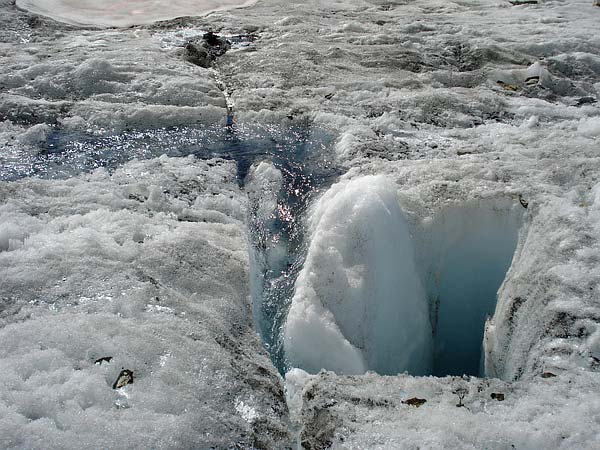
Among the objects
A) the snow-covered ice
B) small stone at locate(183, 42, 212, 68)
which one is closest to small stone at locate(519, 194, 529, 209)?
the snow-covered ice

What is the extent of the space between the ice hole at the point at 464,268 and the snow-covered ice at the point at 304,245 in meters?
0.01

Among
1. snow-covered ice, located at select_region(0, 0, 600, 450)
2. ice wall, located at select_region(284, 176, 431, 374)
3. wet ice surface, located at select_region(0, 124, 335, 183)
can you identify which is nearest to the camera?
snow-covered ice, located at select_region(0, 0, 600, 450)

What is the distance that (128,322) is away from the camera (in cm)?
239

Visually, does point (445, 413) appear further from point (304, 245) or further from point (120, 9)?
point (120, 9)

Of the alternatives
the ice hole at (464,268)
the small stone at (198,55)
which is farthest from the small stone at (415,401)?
the small stone at (198,55)

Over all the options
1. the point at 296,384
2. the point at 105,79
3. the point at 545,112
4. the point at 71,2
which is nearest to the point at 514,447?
the point at 296,384

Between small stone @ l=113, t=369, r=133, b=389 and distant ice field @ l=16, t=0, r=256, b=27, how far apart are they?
5.85 m

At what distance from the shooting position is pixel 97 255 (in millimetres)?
2771

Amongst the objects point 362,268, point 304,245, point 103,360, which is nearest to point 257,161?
point 304,245

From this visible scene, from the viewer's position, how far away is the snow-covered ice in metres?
2.08

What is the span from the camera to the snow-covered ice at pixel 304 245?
2.08 metres

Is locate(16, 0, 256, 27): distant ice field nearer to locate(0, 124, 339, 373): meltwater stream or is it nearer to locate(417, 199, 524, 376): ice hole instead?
locate(0, 124, 339, 373): meltwater stream

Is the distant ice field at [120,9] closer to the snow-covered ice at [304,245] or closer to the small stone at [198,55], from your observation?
the snow-covered ice at [304,245]

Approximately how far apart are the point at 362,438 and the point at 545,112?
3.63m
